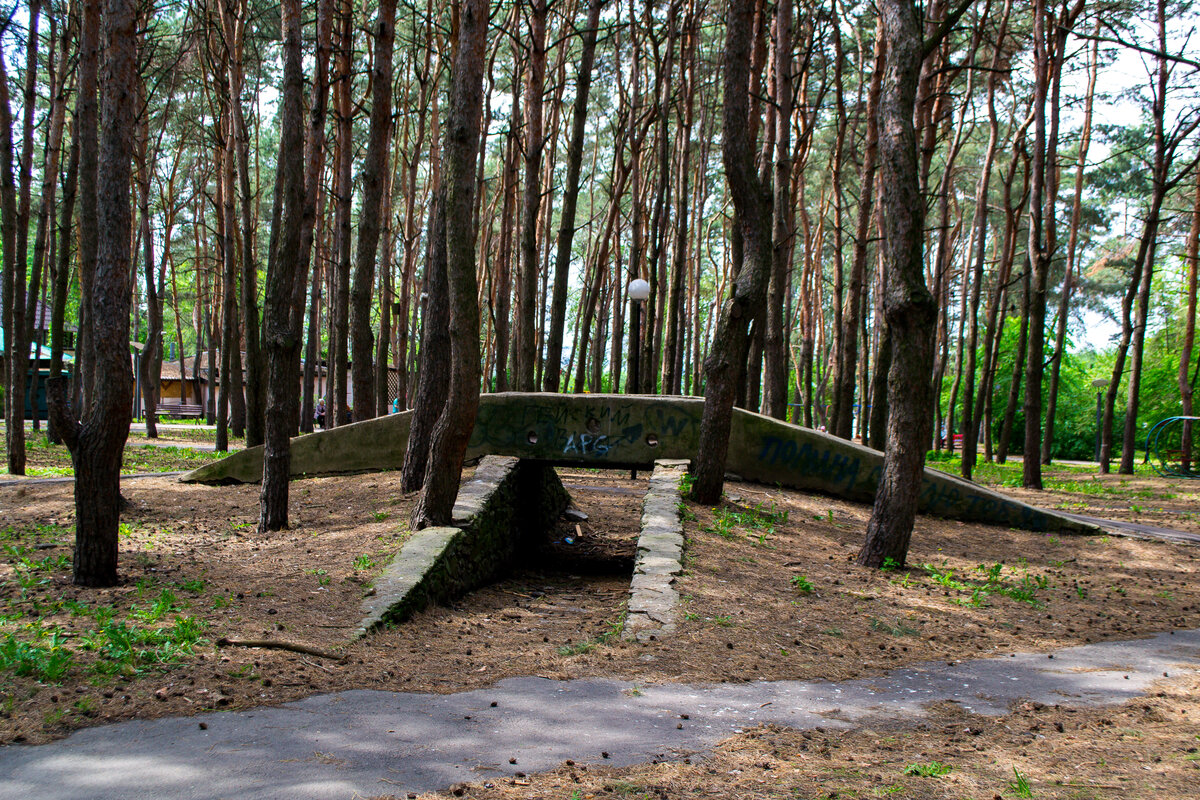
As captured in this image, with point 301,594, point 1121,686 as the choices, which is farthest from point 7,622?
point 1121,686

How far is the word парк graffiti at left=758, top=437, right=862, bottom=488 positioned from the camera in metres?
10.2

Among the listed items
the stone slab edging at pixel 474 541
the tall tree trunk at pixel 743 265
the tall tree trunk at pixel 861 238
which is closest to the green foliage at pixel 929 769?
the stone slab edging at pixel 474 541

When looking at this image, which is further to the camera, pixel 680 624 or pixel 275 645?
pixel 680 624

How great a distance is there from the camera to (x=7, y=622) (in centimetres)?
464

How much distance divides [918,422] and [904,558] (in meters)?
1.17

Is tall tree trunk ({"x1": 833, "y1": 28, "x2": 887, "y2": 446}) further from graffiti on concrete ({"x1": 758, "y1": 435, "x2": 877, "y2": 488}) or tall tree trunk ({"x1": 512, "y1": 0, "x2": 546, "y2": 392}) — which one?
tall tree trunk ({"x1": 512, "y1": 0, "x2": 546, "y2": 392})

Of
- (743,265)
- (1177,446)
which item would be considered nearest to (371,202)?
(743,265)

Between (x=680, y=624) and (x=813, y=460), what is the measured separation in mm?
5440

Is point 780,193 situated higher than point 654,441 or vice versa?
point 780,193

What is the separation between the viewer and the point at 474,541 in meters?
7.47

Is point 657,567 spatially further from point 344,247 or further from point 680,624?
point 344,247

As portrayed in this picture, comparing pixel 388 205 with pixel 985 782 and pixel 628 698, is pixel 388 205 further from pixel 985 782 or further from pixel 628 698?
→ pixel 985 782

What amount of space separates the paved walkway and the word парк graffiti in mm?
5316

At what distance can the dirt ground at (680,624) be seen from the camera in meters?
3.32
